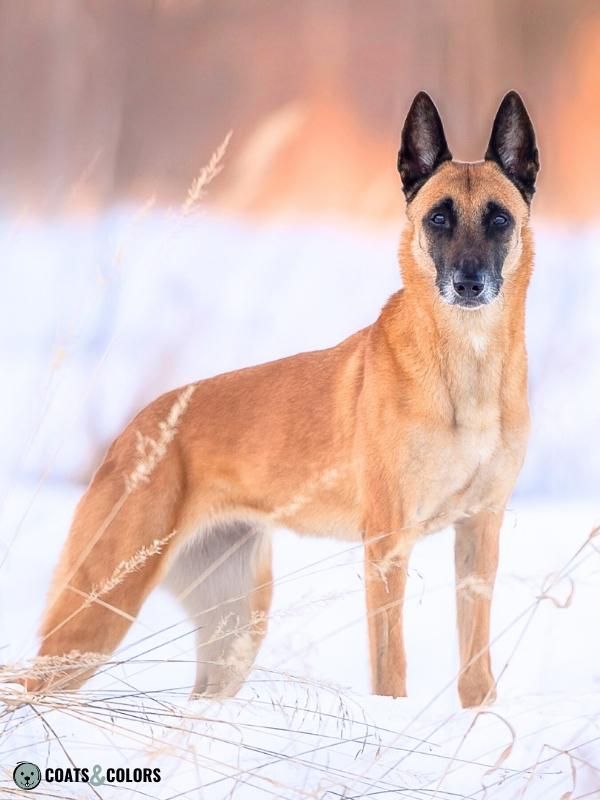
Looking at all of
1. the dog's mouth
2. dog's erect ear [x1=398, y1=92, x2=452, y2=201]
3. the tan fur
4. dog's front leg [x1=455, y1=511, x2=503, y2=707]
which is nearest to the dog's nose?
the dog's mouth

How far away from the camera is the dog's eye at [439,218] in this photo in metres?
3.58

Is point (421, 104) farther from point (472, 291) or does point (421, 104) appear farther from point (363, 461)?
point (363, 461)

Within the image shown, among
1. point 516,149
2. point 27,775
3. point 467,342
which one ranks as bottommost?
point 27,775

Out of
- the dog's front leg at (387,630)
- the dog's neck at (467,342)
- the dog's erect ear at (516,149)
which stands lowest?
the dog's front leg at (387,630)

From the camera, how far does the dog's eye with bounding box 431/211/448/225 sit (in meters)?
3.58

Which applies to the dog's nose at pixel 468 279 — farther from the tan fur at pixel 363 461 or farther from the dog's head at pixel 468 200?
the tan fur at pixel 363 461

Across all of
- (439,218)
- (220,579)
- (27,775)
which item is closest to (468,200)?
(439,218)

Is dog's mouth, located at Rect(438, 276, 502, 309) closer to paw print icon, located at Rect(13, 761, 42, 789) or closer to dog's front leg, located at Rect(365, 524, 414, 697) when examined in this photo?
dog's front leg, located at Rect(365, 524, 414, 697)

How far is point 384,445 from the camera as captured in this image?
356cm

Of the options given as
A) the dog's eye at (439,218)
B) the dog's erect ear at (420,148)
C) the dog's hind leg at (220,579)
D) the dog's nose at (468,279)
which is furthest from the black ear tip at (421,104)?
the dog's hind leg at (220,579)

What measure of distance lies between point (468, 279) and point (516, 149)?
651 millimetres

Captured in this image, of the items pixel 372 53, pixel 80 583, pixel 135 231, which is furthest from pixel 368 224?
pixel 135 231

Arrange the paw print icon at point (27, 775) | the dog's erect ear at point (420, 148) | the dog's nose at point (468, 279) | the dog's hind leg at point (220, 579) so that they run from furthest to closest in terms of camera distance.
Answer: the dog's hind leg at point (220, 579)
the dog's erect ear at point (420, 148)
the dog's nose at point (468, 279)
the paw print icon at point (27, 775)

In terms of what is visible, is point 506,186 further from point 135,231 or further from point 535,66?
point 535,66
